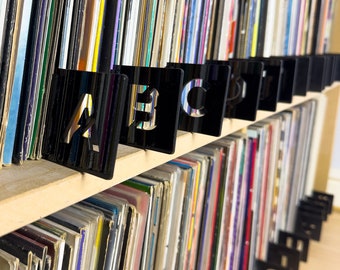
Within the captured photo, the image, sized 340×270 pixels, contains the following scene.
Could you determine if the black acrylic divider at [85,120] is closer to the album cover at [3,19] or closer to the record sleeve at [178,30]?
the album cover at [3,19]

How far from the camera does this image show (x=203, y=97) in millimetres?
522

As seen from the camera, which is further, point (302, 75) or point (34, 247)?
point (302, 75)

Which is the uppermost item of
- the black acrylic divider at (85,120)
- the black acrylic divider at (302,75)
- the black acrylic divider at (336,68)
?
the black acrylic divider at (336,68)

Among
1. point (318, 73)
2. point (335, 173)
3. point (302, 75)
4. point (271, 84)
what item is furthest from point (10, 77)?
point (335, 173)

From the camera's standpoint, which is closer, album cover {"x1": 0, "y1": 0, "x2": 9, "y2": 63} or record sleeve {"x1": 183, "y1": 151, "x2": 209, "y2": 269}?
album cover {"x1": 0, "y1": 0, "x2": 9, "y2": 63}

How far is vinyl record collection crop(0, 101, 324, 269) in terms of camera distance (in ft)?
1.42

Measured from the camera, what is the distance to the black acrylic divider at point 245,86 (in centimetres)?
64

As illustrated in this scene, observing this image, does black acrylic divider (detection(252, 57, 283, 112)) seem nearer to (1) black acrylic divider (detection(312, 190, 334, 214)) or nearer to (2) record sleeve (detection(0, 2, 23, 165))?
(2) record sleeve (detection(0, 2, 23, 165))

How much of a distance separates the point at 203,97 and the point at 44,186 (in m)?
0.26

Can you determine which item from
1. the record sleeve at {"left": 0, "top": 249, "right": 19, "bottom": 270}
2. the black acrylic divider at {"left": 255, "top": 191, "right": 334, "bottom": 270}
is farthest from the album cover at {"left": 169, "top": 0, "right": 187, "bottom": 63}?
the black acrylic divider at {"left": 255, "top": 191, "right": 334, "bottom": 270}

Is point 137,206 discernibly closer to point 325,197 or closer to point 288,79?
point 288,79

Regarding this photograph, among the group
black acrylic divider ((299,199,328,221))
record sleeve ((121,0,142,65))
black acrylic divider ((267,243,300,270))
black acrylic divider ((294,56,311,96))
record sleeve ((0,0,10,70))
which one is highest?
black acrylic divider ((294,56,311,96))

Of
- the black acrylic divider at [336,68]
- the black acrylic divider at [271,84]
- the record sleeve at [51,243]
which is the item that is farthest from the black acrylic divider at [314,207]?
the record sleeve at [51,243]

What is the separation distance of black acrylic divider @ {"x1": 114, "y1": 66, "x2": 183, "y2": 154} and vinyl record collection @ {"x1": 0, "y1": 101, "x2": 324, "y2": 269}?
0.37 ft
